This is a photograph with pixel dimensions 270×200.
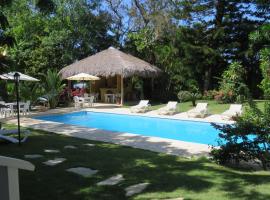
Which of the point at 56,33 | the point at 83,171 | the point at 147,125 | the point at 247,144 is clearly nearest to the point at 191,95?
the point at 147,125

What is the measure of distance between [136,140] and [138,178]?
15.1ft

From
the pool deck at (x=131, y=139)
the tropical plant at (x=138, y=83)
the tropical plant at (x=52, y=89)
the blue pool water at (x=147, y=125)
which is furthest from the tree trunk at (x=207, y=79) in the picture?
the pool deck at (x=131, y=139)

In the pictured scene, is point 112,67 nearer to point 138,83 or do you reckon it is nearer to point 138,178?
point 138,83

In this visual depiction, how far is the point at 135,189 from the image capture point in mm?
5012

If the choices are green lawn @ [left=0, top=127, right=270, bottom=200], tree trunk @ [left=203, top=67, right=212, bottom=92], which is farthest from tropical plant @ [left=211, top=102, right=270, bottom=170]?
tree trunk @ [left=203, top=67, right=212, bottom=92]

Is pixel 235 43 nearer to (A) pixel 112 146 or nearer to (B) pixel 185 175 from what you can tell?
(A) pixel 112 146

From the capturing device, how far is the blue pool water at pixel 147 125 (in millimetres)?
13541

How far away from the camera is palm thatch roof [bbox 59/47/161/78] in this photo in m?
22.3

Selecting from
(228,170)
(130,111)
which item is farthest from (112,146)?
(130,111)

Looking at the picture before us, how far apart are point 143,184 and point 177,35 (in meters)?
20.8

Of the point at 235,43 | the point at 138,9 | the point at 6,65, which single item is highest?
the point at 138,9

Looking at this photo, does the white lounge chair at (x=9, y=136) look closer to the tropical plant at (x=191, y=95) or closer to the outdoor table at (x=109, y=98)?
the tropical plant at (x=191, y=95)

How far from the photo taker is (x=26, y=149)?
26.9ft

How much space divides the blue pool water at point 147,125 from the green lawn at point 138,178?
5119 mm
